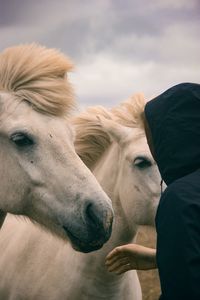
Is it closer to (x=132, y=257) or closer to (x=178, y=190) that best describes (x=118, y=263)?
(x=132, y=257)

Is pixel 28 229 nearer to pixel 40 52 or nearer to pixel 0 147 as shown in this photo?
pixel 0 147

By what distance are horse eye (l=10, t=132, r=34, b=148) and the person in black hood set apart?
938 mm

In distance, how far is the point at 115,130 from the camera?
3.97 m

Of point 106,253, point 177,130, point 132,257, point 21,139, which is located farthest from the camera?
point 106,253

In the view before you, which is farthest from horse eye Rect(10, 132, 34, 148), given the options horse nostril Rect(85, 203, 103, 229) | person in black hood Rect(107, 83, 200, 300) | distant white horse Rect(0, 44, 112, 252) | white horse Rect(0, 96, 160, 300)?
white horse Rect(0, 96, 160, 300)

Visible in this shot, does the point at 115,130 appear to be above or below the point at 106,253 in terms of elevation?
above

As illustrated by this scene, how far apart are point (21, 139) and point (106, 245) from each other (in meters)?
1.35

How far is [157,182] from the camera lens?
3730 millimetres

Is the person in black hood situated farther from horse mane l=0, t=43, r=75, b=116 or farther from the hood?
horse mane l=0, t=43, r=75, b=116

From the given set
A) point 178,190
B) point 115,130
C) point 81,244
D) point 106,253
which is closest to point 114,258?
point 81,244

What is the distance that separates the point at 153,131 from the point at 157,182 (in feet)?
6.27

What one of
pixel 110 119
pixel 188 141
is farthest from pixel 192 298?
pixel 110 119

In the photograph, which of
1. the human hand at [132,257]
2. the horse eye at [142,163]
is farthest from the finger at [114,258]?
the horse eye at [142,163]

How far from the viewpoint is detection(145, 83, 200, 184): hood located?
1682 mm
